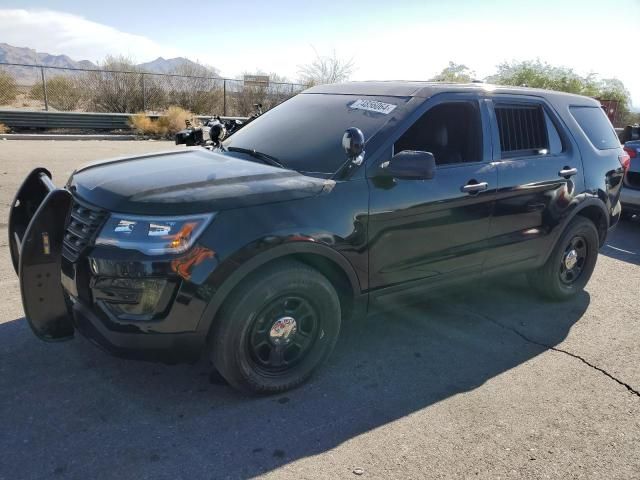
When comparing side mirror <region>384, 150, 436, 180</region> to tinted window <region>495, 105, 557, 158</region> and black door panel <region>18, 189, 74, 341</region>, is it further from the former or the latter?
black door panel <region>18, 189, 74, 341</region>

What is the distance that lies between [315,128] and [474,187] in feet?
3.93

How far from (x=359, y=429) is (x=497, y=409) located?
2.88ft

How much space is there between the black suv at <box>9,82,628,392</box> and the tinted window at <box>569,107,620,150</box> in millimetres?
204

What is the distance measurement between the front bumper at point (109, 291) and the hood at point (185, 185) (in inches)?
8.9

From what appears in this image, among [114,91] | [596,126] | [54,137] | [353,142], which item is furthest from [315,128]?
[114,91]

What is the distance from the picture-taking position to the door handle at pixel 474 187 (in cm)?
375

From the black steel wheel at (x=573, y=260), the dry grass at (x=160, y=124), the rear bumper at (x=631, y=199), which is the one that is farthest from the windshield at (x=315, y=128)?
the dry grass at (x=160, y=124)

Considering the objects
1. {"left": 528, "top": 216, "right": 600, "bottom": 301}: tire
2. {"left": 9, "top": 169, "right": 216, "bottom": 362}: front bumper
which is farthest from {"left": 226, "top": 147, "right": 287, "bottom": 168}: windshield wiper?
{"left": 528, "top": 216, "right": 600, "bottom": 301}: tire

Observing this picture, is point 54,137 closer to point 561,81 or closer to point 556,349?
point 556,349

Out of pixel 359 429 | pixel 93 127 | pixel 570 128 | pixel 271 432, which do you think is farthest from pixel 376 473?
pixel 93 127

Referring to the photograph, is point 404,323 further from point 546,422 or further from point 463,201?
point 546,422

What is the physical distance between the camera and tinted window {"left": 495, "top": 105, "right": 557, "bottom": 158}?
13.5ft

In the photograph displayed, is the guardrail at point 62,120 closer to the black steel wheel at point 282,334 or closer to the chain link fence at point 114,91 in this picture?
the chain link fence at point 114,91

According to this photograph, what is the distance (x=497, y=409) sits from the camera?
10.5 ft
